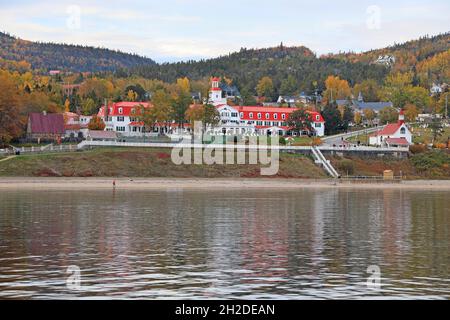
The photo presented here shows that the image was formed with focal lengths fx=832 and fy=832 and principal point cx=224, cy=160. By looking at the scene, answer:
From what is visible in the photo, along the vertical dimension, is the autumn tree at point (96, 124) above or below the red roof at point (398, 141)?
above

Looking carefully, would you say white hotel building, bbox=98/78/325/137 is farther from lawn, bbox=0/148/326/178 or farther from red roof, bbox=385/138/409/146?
lawn, bbox=0/148/326/178

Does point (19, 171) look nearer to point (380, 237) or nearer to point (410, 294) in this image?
point (380, 237)

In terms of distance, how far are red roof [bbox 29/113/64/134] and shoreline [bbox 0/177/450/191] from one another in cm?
3766

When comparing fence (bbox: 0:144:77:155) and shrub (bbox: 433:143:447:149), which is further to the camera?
shrub (bbox: 433:143:447:149)

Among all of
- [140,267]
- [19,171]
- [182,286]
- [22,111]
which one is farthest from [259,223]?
[22,111]

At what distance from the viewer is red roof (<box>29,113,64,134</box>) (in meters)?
146

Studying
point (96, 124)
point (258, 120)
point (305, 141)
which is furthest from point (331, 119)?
point (96, 124)

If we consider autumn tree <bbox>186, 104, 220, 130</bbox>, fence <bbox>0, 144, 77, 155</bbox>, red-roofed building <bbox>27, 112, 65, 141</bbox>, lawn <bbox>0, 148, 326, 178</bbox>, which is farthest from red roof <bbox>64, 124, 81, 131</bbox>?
Answer: lawn <bbox>0, 148, 326, 178</bbox>

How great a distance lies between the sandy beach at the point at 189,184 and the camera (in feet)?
348

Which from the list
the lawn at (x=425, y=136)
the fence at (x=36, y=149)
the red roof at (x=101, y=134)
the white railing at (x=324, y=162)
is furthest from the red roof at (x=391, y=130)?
the fence at (x=36, y=149)

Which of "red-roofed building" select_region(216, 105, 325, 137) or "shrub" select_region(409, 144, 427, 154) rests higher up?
"red-roofed building" select_region(216, 105, 325, 137)

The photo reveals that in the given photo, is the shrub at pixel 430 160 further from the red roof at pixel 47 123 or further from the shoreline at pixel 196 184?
the red roof at pixel 47 123

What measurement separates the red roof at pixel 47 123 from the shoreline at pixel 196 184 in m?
37.7
